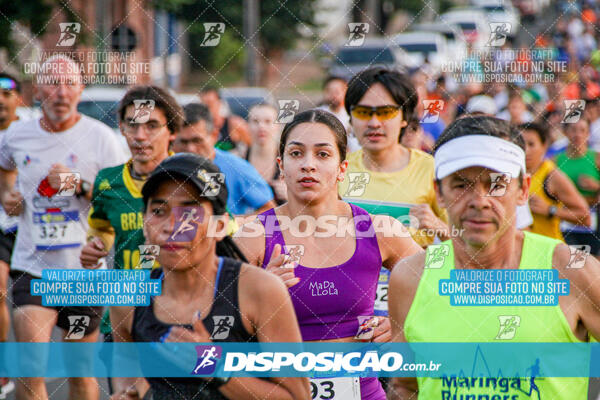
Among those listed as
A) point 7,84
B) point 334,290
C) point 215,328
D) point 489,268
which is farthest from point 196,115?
point 489,268

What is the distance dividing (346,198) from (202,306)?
7.16ft

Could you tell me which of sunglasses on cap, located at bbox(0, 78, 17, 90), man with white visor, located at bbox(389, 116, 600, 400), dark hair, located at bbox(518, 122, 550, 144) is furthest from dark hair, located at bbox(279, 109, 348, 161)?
sunglasses on cap, located at bbox(0, 78, 17, 90)

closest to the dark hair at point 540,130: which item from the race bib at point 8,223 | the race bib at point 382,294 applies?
the race bib at point 382,294

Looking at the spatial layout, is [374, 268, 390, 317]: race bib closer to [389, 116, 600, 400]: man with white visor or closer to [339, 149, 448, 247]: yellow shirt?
[339, 149, 448, 247]: yellow shirt

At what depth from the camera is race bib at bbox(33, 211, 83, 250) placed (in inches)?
222

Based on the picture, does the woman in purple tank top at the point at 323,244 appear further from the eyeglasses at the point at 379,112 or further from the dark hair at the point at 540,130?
the dark hair at the point at 540,130

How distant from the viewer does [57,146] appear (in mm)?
5703

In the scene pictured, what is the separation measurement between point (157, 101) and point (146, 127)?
0.53 feet

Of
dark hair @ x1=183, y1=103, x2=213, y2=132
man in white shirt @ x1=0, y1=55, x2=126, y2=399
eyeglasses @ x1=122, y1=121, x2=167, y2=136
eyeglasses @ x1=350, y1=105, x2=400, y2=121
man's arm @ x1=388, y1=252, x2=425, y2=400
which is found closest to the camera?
man's arm @ x1=388, y1=252, x2=425, y2=400

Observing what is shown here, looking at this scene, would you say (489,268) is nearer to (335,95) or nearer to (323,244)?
(323,244)

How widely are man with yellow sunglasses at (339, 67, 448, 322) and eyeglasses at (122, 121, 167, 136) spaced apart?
104 cm

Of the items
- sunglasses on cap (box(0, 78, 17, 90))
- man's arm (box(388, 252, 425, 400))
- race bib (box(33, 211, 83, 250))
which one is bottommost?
man's arm (box(388, 252, 425, 400))

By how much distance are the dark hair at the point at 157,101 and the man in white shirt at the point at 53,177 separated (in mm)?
553

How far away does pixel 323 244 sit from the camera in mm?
4082
